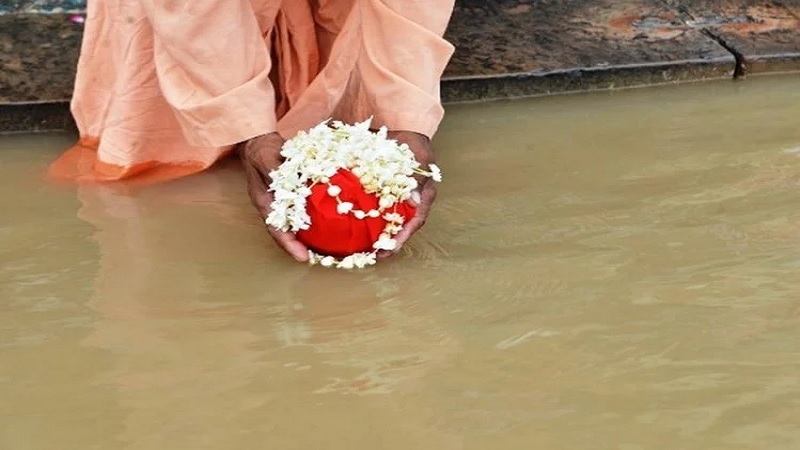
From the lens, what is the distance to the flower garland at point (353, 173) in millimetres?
2189

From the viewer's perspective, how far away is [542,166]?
278cm

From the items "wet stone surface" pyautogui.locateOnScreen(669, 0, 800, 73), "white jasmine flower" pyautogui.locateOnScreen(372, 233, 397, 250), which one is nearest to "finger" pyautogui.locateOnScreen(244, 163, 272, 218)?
"white jasmine flower" pyautogui.locateOnScreen(372, 233, 397, 250)

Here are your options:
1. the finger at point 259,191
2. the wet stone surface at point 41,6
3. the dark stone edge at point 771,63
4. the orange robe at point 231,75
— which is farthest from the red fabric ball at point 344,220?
the dark stone edge at point 771,63

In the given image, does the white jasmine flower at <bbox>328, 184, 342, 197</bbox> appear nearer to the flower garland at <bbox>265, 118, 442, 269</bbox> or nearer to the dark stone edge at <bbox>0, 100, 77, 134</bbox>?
the flower garland at <bbox>265, 118, 442, 269</bbox>

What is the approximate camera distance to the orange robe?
2395 millimetres

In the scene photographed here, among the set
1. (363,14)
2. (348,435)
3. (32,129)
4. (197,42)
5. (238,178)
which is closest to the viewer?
(348,435)

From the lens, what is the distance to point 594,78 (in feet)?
11.1

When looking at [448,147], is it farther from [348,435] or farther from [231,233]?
[348,435]

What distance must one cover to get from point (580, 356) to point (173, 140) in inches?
52.9

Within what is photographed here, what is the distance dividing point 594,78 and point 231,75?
136cm

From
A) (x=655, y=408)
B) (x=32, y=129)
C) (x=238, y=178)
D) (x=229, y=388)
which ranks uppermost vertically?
(x=655, y=408)

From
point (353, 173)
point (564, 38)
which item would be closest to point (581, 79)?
point (564, 38)

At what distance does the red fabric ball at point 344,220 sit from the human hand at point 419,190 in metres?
0.04

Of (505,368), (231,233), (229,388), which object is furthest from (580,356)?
(231,233)
